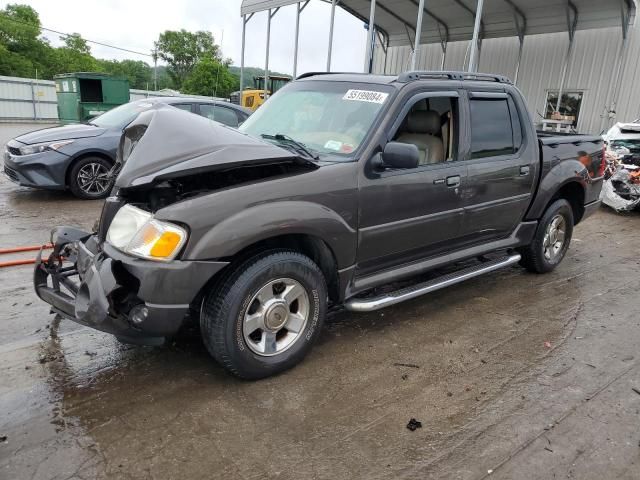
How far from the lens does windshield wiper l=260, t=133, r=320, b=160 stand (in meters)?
3.45

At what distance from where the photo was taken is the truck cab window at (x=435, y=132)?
398 cm

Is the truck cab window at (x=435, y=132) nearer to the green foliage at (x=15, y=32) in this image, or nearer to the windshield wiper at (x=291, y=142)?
the windshield wiper at (x=291, y=142)

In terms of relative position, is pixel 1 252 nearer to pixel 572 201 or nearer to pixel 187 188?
pixel 187 188

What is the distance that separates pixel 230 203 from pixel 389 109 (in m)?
1.47

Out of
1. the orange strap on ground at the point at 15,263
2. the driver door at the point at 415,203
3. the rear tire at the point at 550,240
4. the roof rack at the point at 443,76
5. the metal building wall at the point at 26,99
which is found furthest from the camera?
the metal building wall at the point at 26,99

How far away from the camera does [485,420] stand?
2822mm

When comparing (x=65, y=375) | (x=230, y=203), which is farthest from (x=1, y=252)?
(x=230, y=203)

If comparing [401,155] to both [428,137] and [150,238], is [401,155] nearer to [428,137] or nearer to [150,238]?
[428,137]

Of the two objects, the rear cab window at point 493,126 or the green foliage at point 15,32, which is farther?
the green foliage at point 15,32

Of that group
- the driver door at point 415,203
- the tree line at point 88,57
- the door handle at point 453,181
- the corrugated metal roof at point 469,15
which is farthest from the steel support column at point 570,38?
the tree line at point 88,57

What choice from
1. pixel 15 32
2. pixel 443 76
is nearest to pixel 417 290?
pixel 443 76

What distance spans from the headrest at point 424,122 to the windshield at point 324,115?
39 centimetres

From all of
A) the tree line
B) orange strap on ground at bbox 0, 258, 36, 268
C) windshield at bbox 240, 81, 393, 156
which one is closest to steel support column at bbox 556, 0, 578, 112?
windshield at bbox 240, 81, 393, 156

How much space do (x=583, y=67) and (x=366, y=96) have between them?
14833 millimetres
